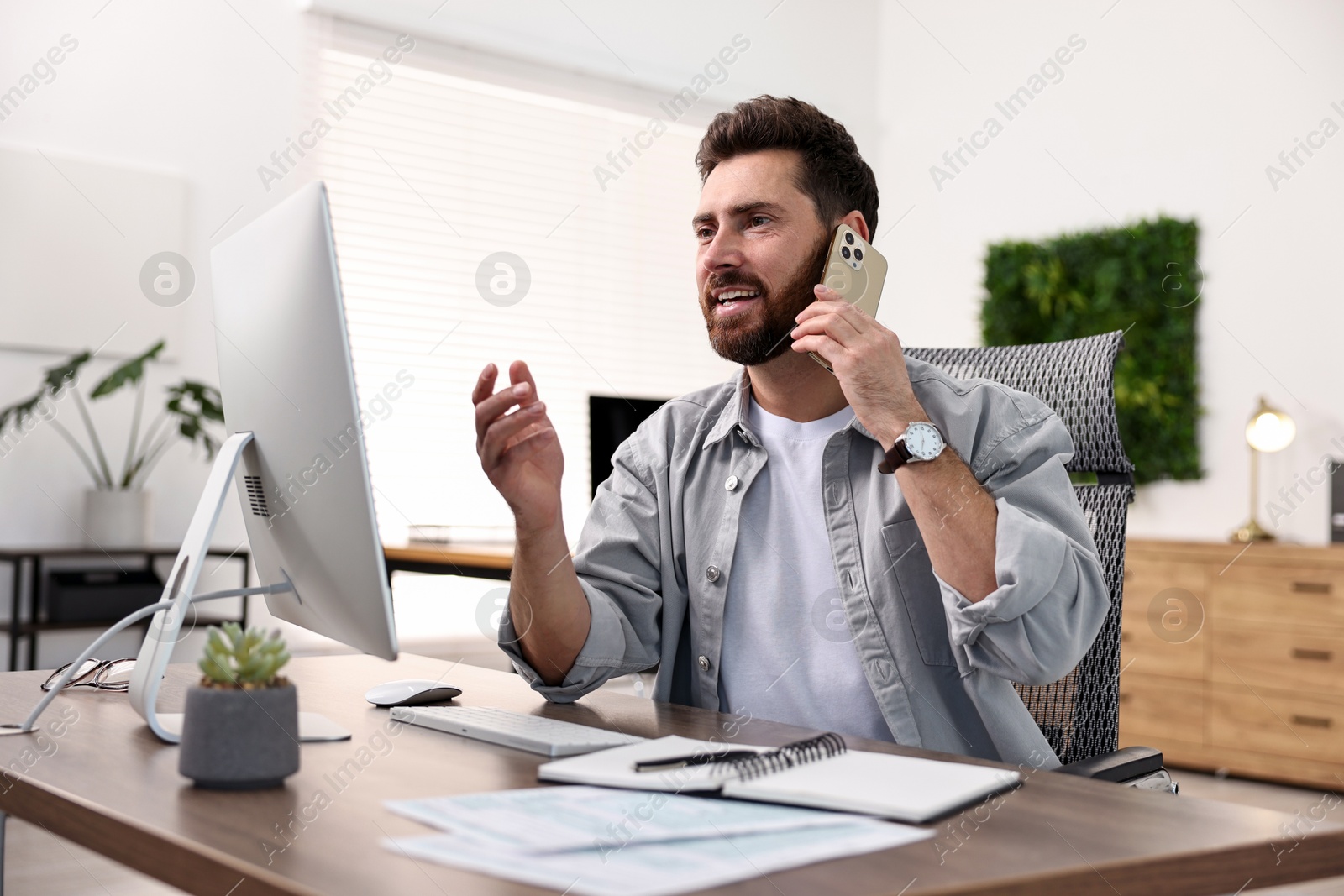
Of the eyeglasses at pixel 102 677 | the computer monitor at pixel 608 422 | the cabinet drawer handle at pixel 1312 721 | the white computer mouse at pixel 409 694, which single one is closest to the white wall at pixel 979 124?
the cabinet drawer handle at pixel 1312 721

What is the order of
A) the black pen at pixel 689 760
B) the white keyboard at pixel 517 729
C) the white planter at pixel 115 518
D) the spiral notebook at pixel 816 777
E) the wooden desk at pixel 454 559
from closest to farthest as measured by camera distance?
the spiral notebook at pixel 816 777, the black pen at pixel 689 760, the white keyboard at pixel 517 729, the wooden desk at pixel 454 559, the white planter at pixel 115 518

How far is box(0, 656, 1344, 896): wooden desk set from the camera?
665 mm

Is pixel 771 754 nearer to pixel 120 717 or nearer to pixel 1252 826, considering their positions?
pixel 1252 826

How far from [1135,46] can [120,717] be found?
4873 millimetres

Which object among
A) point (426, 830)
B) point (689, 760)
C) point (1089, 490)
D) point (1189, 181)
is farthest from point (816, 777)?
point (1189, 181)

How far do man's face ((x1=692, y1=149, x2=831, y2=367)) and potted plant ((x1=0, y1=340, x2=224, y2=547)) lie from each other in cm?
255

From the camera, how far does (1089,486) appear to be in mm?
1699

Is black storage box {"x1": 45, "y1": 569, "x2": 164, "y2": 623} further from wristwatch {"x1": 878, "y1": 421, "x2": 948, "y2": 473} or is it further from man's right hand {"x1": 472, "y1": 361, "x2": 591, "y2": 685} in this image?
wristwatch {"x1": 878, "y1": 421, "x2": 948, "y2": 473}

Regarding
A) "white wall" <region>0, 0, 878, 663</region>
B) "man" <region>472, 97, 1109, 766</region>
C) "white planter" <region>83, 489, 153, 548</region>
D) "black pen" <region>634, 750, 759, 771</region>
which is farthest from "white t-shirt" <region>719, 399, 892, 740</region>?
"white wall" <region>0, 0, 878, 663</region>

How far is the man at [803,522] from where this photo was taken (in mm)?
1282

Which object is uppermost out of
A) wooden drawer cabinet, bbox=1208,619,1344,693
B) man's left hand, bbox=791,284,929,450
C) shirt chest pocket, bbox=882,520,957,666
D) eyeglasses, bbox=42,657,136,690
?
man's left hand, bbox=791,284,929,450

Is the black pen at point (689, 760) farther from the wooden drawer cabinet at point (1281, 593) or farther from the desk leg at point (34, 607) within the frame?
the wooden drawer cabinet at point (1281, 593)

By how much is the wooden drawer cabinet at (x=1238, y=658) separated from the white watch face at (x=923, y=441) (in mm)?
2997

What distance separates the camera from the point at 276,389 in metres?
1.06
